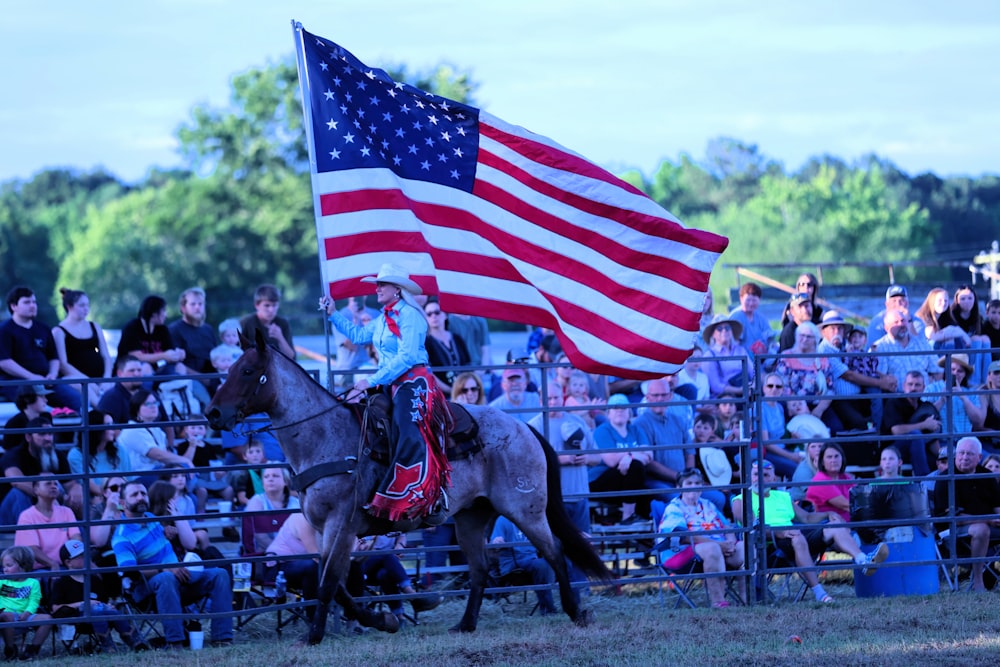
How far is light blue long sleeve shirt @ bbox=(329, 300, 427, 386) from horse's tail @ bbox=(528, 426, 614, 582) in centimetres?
124

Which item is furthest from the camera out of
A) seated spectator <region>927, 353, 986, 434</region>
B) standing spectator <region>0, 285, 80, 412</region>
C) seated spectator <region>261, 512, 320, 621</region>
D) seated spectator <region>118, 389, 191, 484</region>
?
seated spectator <region>927, 353, 986, 434</region>

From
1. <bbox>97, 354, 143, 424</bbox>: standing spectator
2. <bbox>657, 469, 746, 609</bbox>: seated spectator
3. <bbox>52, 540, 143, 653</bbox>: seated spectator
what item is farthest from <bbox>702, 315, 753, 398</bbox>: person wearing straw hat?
A: <bbox>52, 540, 143, 653</bbox>: seated spectator

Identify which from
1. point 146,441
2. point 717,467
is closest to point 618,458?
point 717,467

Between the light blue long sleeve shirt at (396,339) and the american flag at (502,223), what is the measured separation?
18.7 inches

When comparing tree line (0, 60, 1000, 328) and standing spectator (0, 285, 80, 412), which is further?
tree line (0, 60, 1000, 328)

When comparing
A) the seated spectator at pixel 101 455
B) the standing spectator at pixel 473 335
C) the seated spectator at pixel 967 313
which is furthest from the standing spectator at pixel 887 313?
the seated spectator at pixel 101 455

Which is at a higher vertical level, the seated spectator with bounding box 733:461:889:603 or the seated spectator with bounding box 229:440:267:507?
the seated spectator with bounding box 229:440:267:507

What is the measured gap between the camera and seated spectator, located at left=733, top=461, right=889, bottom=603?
10.4m

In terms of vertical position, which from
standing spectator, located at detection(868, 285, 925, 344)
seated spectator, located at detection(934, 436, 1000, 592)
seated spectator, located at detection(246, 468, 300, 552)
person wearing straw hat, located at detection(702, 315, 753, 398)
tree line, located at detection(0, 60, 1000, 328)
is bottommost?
seated spectator, located at detection(934, 436, 1000, 592)

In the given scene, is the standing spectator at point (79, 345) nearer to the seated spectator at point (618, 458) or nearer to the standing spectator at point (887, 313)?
the seated spectator at point (618, 458)

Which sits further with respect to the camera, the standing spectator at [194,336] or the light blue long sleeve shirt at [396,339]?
the standing spectator at [194,336]

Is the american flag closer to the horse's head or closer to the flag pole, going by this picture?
the flag pole

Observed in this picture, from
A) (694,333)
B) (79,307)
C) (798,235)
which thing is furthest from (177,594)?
(798,235)

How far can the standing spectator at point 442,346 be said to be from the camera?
37.7 ft
